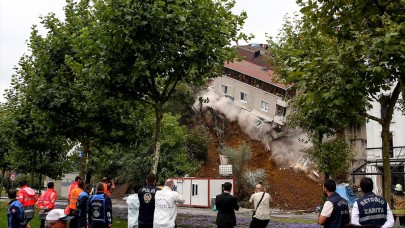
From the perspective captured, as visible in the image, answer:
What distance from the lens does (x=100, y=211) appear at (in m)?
11.5

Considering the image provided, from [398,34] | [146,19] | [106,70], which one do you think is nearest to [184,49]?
[146,19]

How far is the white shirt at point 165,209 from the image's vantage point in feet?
35.0

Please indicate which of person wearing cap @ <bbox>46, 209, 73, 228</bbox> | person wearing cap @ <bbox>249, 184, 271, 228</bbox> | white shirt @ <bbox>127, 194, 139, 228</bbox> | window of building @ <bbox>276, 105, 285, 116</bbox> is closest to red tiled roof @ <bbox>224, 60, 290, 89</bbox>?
window of building @ <bbox>276, 105, 285, 116</bbox>

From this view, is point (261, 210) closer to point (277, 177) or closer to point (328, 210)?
point (328, 210)

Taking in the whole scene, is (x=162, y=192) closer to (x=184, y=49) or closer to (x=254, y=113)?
(x=184, y=49)

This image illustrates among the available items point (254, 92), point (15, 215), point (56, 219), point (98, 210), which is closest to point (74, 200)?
point (15, 215)

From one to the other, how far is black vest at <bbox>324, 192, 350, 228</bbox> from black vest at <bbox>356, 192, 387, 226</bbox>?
0.35 meters

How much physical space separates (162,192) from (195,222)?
9.03 metres

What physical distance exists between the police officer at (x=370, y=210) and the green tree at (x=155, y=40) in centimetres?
803

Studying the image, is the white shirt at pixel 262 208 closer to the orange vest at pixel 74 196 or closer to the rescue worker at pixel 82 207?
the rescue worker at pixel 82 207

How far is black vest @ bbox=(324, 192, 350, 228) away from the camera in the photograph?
8297 mm

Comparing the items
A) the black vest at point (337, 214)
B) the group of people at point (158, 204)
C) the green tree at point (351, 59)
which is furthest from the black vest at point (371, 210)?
the group of people at point (158, 204)

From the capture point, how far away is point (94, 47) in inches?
614

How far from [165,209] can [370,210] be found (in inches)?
177
